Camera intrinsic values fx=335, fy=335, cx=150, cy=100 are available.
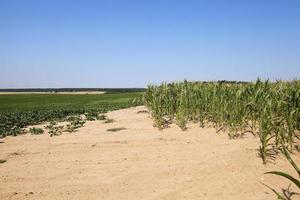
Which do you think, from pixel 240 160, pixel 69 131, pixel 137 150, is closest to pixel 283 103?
pixel 240 160

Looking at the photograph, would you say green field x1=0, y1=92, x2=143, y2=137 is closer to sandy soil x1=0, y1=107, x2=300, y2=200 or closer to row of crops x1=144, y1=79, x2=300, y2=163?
row of crops x1=144, y1=79, x2=300, y2=163

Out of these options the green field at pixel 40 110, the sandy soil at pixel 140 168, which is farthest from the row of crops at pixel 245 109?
the green field at pixel 40 110

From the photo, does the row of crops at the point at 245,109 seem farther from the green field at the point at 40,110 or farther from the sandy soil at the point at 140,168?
the green field at the point at 40,110

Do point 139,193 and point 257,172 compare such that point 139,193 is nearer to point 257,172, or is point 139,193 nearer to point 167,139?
point 257,172

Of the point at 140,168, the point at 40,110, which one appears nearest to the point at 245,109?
the point at 140,168

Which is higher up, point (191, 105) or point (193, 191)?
point (191, 105)

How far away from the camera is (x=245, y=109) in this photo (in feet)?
31.4

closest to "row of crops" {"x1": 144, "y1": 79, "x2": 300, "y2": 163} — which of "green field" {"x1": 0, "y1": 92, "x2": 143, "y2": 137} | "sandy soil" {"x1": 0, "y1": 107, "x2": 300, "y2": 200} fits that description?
"sandy soil" {"x1": 0, "y1": 107, "x2": 300, "y2": 200}

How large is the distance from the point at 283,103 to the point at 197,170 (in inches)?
145

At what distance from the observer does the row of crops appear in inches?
312

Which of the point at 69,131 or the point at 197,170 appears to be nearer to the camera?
the point at 197,170

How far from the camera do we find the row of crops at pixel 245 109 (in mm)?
7918

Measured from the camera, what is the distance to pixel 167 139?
10.7m

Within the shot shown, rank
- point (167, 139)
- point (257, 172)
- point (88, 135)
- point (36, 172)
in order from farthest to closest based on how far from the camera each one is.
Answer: point (88, 135) → point (167, 139) → point (36, 172) → point (257, 172)
